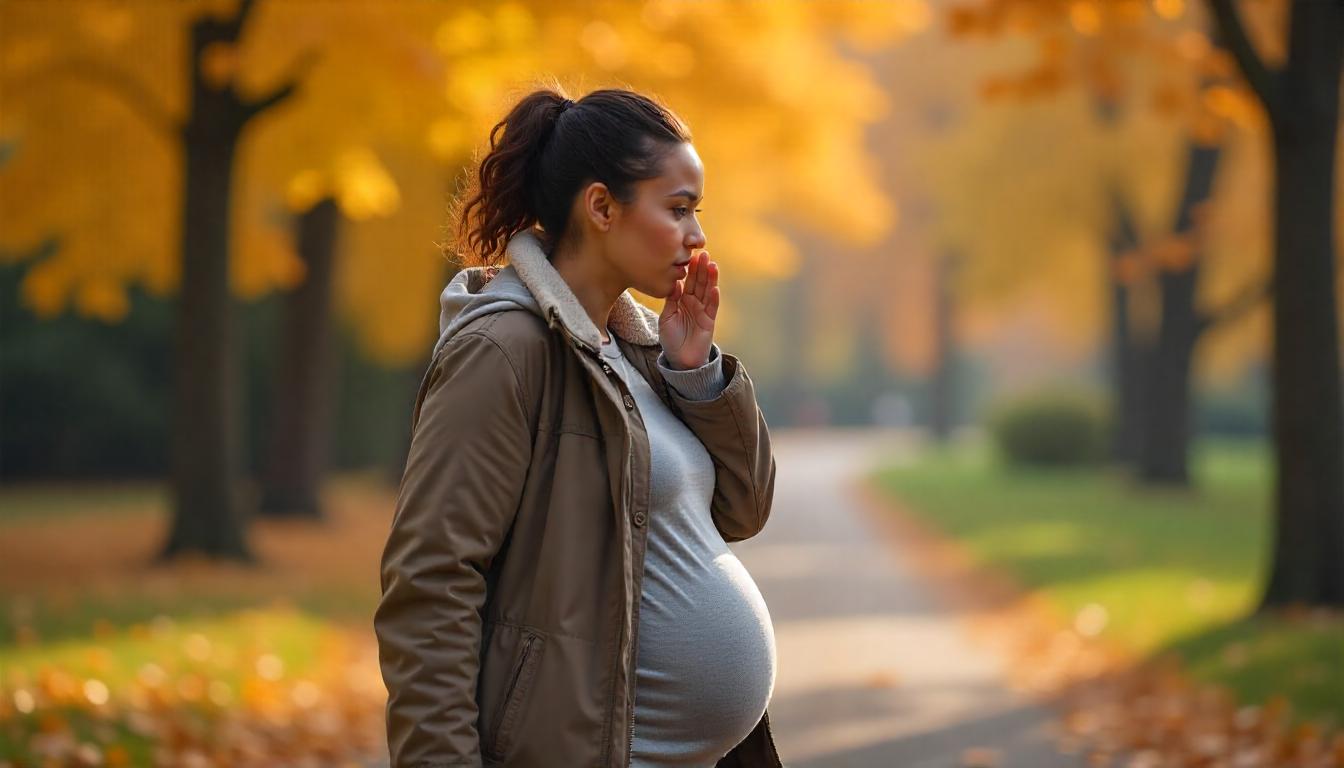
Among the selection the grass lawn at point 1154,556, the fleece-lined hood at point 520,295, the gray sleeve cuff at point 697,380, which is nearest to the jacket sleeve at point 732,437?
the gray sleeve cuff at point 697,380

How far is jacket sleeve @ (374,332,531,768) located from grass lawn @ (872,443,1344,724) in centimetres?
555

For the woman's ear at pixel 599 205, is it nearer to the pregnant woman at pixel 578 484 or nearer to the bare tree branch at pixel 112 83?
the pregnant woman at pixel 578 484

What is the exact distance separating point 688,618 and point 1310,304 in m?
7.51

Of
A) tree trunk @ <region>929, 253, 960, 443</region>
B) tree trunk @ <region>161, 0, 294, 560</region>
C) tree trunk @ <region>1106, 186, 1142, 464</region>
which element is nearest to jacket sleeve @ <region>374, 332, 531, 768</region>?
tree trunk @ <region>161, 0, 294, 560</region>

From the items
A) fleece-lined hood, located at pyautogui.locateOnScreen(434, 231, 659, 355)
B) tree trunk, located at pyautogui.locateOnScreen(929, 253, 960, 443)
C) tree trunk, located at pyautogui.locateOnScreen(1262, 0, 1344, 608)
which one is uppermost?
fleece-lined hood, located at pyautogui.locateOnScreen(434, 231, 659, 355)

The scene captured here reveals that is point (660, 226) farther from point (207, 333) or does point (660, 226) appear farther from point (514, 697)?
point (207, 333)

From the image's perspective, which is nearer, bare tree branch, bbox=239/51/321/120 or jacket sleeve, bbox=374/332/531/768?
jacket sleeve, bbox=374/332/531/768

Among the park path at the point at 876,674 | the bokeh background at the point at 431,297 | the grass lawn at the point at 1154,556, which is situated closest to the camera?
the park path at the point at 876,674

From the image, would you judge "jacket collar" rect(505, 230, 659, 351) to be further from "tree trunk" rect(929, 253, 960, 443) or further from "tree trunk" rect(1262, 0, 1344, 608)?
"tree trunk" rect(929, 253, 960, 443)

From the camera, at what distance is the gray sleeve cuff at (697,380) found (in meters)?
2.99

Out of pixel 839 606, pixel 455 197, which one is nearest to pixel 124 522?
pixel 839 606

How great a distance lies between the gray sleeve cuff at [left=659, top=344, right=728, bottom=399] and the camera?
2992 millimetres

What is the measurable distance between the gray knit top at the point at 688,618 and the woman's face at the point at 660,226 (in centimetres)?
17

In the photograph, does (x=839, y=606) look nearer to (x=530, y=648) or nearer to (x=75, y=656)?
(x=75, y=656)
